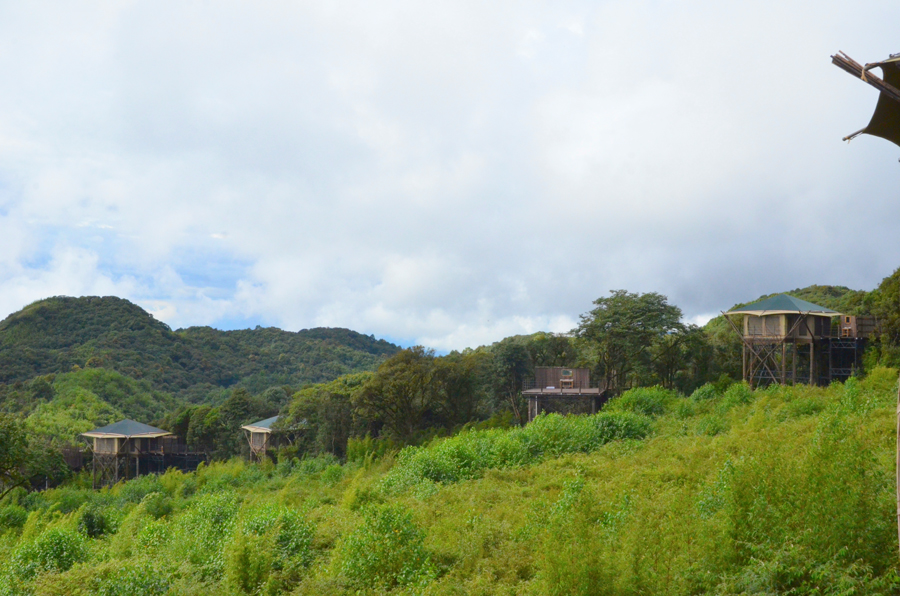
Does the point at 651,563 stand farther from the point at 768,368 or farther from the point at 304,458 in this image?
the point at 304,458

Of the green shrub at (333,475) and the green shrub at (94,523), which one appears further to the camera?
the green shrub at (333,475)

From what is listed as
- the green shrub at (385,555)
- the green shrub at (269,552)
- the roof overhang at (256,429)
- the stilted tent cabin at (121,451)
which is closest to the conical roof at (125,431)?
the stilted tent cabin at (121,451)

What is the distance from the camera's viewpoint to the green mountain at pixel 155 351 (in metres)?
47.6

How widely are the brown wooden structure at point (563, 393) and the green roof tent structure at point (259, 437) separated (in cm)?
1346

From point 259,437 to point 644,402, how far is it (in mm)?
19828

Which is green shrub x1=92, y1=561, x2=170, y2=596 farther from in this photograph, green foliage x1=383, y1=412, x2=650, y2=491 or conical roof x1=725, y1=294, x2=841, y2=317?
conical roof x1=725, y1=294, x2=841, y2=317

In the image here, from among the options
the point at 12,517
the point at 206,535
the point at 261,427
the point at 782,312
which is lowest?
the point at 12,517

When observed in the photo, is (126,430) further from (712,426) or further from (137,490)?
(712,426)

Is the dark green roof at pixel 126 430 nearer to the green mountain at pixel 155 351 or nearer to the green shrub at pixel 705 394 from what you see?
the green mountain at pixel 155 351

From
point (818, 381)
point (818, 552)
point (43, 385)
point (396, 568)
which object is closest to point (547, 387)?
point (818, 381)

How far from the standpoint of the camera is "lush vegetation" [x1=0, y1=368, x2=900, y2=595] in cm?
541

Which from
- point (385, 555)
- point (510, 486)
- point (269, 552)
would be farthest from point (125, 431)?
point (385, 555)

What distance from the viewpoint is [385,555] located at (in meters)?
7.61

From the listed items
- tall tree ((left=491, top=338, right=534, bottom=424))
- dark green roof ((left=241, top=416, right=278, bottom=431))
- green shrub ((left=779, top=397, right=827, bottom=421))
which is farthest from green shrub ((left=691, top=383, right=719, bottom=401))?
dark green roof ((left=241, top=416, right=278, bottom=431))
